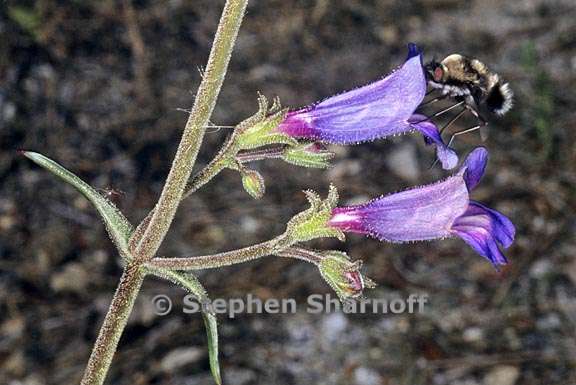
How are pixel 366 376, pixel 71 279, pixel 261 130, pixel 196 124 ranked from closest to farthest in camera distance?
pixel 196 124, pixel 261 130, pixel 366 376, pixel 71 279

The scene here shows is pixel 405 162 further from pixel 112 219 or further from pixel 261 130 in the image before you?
pixel 112 219

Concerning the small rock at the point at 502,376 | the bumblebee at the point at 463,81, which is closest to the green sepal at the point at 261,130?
the bumblebee at the point at 463,81

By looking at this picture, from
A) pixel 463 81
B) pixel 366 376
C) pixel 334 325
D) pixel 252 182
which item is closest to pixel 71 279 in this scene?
pixel 334 325

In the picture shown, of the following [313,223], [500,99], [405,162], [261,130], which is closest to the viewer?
[261,130]

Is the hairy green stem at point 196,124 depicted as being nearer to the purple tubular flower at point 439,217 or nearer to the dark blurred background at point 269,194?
the purple tubular flower at point 439,217

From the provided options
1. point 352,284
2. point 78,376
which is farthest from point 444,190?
point 78,376

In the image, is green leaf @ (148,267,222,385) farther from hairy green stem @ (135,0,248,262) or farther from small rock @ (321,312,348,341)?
small rock @ (321,312,348,341)

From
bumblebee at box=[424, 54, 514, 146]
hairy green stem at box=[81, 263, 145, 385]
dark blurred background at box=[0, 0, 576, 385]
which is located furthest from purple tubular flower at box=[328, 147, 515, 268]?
dark blurred background at box=[0, 0, 576, 385]
